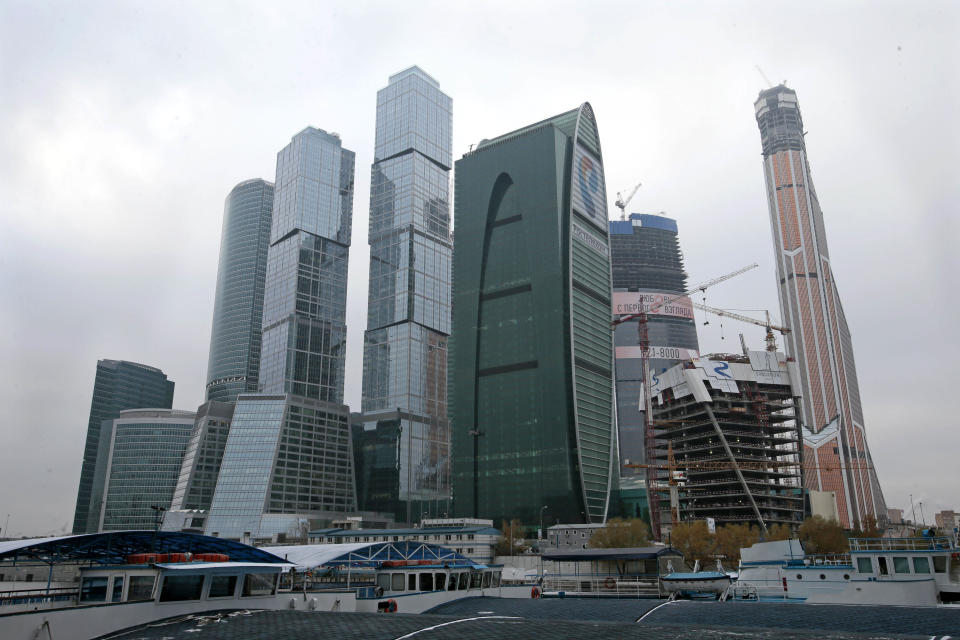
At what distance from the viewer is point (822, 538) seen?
552ft

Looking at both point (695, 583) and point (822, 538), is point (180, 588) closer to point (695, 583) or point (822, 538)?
point (695, 583)

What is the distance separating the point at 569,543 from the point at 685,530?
49603 mm

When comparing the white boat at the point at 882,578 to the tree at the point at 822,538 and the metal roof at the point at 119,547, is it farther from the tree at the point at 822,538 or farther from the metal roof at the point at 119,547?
the tree at the point at 822,538

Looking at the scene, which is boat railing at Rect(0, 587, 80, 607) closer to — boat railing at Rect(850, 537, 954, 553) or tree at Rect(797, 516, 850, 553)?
boat railing at Rect(850, 537, 954, 553)

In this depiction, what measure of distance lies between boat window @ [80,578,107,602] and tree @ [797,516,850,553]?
495 ft

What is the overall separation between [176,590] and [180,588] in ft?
0.87

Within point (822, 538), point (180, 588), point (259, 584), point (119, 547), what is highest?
point (119, 547)

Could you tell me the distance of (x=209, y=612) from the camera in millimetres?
44469

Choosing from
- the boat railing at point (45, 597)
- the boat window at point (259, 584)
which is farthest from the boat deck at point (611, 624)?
the boat railing at point (45, 597)

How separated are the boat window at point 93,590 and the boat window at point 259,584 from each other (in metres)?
8.55

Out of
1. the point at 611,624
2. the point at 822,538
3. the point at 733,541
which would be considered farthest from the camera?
the point at 822,538

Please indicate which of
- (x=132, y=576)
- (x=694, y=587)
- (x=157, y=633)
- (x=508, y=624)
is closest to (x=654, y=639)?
(x=508, y=624)

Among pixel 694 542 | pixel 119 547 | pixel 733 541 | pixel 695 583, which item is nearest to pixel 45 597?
pixel 119 547

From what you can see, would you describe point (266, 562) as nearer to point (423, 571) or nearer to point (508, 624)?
point (423, 571)
